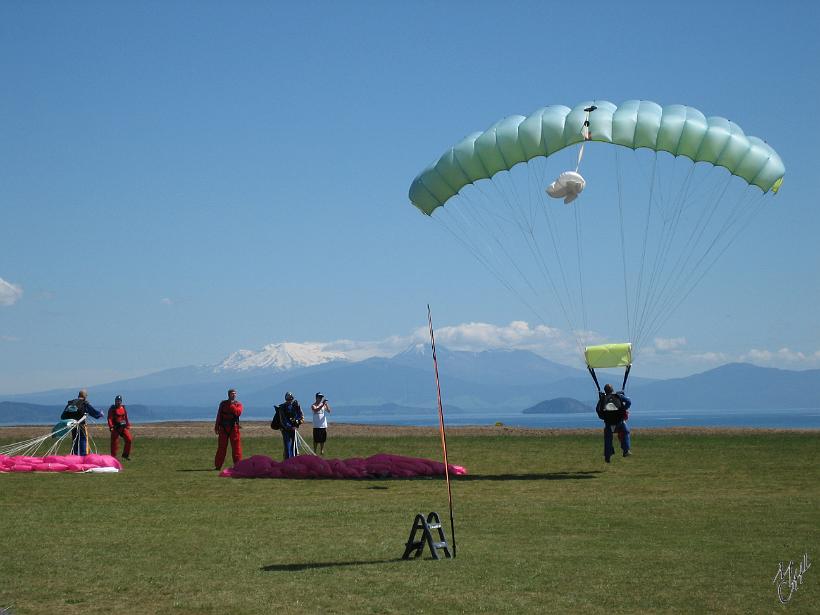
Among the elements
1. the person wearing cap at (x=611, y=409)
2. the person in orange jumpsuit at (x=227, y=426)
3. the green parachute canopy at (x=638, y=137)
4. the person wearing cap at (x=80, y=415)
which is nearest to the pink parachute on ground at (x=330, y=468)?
the person in orange jumpsuit at (x=227, y=426)

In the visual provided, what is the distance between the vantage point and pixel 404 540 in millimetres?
12633

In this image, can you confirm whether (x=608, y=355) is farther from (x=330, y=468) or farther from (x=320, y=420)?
(x=320, y=420)

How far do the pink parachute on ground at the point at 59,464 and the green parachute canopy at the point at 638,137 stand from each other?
10431 millimetres

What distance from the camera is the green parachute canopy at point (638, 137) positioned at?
2052cm

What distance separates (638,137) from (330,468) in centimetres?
916

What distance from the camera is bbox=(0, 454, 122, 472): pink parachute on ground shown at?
2284 cm

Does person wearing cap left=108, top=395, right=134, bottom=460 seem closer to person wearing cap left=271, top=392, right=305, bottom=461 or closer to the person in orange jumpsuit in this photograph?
the person in orange jumpsuit

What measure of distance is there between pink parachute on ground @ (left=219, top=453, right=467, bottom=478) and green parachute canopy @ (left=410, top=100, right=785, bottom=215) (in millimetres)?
6300

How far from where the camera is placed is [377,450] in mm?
31797

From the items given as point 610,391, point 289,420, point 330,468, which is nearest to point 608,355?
point 610,391

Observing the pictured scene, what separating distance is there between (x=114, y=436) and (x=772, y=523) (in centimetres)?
1797

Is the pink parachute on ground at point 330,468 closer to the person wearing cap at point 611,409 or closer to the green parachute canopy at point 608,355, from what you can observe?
the person wearing cap at point 611,409

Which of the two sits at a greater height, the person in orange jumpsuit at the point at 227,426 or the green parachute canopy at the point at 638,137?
the green parachute canopy at the point at 638,137

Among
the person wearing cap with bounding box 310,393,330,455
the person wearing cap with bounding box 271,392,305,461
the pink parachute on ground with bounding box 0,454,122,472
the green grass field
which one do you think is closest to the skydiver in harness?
the green grass field
